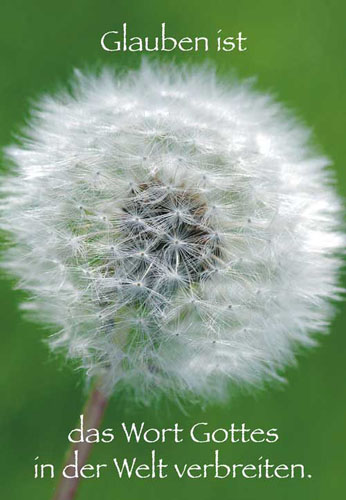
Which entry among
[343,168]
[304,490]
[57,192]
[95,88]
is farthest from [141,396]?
[343,168]

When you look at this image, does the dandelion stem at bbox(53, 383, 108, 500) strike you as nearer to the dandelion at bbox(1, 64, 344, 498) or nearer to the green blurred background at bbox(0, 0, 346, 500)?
the dandelion at bbox(1, 64, 344, 498)

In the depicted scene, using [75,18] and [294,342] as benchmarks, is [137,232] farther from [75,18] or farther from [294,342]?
[75,18]

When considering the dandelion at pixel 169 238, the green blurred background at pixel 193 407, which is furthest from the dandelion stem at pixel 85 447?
the green blurred background at pixel 193 407

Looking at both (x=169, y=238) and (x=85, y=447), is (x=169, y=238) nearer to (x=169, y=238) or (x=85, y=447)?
(x=169, y=238)

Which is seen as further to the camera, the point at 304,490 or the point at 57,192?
the point at 304,490

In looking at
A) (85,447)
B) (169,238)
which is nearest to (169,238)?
(169,238)

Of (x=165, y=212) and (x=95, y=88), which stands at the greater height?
(x=95, y=88)
